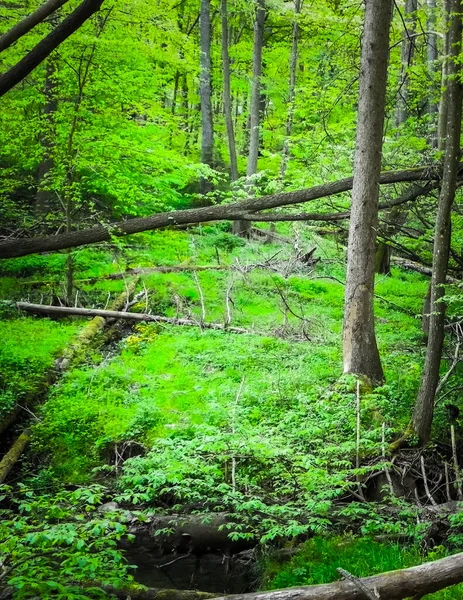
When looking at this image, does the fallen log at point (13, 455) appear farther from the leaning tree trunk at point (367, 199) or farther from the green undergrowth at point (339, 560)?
the leaning tree trunk at point (367, 199)

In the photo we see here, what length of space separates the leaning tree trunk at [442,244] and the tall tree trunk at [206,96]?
44.8 ft

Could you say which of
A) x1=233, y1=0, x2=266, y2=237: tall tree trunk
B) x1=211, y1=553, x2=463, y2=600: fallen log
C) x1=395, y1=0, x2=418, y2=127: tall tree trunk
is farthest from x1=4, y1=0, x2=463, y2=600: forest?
x1=233, y1=0, x2=266, y2=237: tall tree trunk

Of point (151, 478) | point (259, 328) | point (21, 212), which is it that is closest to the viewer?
point (151, 478)

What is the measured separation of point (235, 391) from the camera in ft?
27.4

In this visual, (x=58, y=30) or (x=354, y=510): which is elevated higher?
(x=58, y=30)

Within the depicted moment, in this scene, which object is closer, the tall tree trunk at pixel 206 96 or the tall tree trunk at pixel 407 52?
the tall tree trunk at pixel 407 52

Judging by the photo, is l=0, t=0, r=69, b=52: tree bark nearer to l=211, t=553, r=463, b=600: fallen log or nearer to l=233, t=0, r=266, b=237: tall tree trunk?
l=211, t=553, r=463, b=600: fallen log

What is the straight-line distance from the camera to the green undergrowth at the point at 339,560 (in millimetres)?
4719

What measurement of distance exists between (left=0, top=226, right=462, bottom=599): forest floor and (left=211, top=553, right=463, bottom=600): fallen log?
4.35ft

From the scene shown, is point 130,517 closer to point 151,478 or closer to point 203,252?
point 151,478

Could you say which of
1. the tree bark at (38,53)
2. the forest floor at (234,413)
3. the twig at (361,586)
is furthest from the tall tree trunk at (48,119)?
the twig at (361,586)

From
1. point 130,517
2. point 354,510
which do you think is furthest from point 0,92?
point 354,510

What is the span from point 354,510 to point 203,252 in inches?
462

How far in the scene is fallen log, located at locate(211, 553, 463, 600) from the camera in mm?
3137
